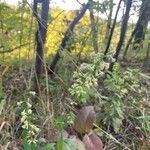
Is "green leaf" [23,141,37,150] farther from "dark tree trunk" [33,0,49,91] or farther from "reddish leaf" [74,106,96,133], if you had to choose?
"dark tree trunk" [33,0,49,91]

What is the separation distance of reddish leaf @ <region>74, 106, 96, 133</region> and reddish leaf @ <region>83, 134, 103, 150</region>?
41mm

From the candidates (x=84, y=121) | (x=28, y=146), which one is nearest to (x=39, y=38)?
(x=84, y=121)

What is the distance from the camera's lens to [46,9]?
3281mm

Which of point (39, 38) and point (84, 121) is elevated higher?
point (39, 38)

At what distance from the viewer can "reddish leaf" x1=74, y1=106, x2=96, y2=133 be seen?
2.05 metres

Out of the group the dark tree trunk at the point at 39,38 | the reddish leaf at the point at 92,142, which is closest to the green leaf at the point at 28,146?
the reddish leaf at the point at 92,142

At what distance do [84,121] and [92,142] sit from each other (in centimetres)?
11

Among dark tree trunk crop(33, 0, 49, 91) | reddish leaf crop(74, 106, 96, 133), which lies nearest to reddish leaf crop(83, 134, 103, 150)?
reddish leaf crop(74, 106, 96, 133)

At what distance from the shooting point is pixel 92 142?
2.01m

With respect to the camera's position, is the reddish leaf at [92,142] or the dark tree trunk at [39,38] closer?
the reddish leaf at [92,142]

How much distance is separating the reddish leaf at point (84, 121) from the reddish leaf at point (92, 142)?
0.04m

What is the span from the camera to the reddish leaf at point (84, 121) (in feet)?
6.73

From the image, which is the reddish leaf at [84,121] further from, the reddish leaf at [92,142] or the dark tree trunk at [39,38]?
the dark tree trunk at [39,38]

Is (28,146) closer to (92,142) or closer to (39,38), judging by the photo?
(92,142)
